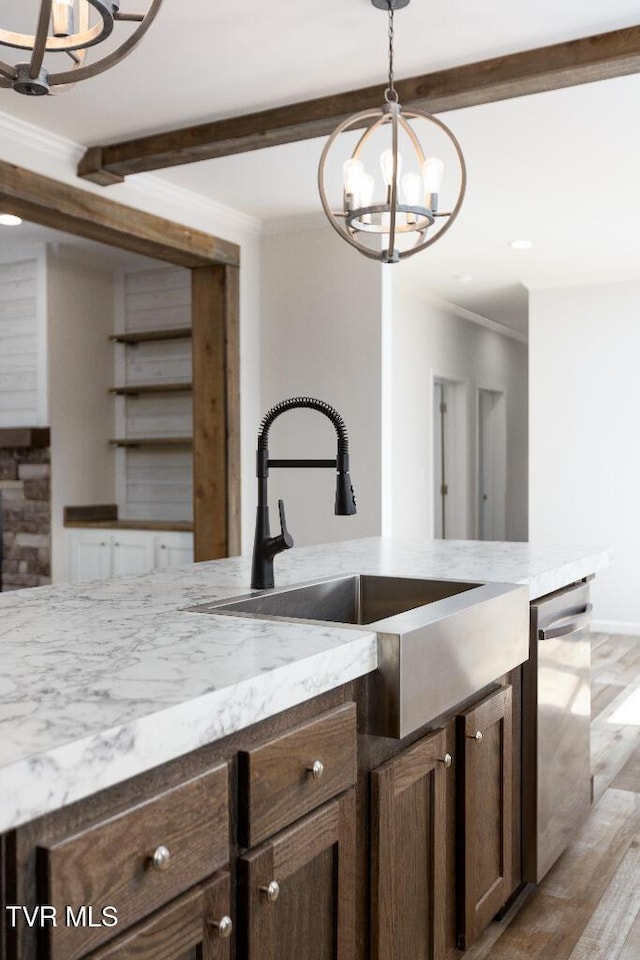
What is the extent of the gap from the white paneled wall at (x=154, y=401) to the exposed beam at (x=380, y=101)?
6.34ft

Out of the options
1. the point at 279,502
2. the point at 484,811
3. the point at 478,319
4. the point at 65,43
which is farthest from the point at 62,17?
the point at 478,319

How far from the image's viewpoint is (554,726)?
2.36 metres

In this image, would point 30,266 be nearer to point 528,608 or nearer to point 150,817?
point 528,608

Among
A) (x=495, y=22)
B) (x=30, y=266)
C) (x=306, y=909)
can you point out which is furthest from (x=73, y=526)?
(x=306, y=909)

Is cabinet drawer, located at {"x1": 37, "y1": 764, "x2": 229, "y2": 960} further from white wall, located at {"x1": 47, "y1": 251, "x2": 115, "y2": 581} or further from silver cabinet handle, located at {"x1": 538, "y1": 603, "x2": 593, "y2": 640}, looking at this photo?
white wall, located at {"x1": 47, "y1": 251, "x2": 115, "y2": 581}

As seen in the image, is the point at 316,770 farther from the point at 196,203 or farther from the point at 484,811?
the point at 196,203

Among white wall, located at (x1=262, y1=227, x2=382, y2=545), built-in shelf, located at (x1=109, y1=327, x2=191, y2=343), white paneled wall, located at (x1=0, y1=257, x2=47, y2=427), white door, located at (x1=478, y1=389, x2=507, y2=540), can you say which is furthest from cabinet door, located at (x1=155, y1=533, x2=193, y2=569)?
white door, located at (x1=478, y1=389, x2=507, y2=540)

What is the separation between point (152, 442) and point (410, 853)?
4.63m

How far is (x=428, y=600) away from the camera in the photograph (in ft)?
7.11

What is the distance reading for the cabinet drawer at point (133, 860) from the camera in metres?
0.90

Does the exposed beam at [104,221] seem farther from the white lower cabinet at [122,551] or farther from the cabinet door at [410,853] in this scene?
the cabinet door at [410,853]

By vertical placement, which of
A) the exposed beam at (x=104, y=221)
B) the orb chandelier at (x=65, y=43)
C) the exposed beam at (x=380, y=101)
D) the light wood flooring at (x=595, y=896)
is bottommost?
the light wood flooring at (x=595, y=896)

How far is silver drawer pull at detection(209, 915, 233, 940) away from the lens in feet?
3.66

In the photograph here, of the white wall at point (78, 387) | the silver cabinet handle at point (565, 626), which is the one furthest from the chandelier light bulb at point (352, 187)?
the white wall at point (78, 387)
